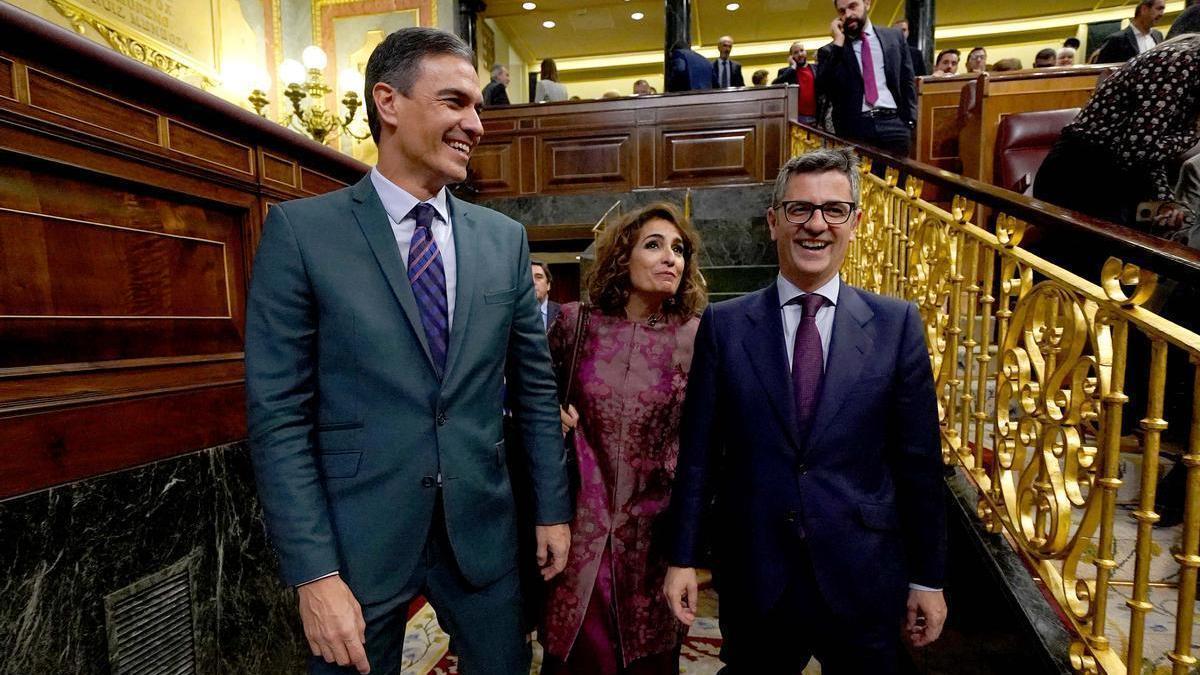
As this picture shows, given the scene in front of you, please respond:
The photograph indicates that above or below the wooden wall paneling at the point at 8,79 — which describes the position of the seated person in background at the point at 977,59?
above

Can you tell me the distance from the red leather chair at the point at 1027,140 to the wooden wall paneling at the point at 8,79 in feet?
15.6

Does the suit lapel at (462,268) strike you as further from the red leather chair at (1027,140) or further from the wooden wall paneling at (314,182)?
the red leather chair at (1027,140)

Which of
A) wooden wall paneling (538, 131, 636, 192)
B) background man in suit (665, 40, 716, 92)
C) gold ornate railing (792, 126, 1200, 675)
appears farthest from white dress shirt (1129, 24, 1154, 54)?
gold ornate railing (792, 126, 1200, 675)

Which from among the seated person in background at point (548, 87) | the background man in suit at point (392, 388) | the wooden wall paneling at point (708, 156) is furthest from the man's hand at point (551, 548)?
the seated person in background at point (548, 87)

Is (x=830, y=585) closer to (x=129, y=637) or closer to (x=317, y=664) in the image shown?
(x=317, y=664)

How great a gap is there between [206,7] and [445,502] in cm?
762

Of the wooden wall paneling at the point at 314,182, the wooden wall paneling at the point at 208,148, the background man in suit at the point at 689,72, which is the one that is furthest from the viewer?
the background man in suit at the point at 689,72

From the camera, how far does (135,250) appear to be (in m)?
1.52

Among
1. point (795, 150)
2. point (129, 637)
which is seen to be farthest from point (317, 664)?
point (795, 150)

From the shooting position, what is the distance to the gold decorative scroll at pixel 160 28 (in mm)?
5066

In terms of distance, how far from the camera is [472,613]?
1.11m

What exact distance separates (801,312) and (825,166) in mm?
293

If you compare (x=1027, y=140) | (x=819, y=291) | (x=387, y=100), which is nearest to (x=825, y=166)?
(x=819, y=291)

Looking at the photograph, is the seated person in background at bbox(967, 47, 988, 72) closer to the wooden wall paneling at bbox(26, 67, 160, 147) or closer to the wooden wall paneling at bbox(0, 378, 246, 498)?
the wooden wall paneling at bbox(26, 67, 160, 147)
